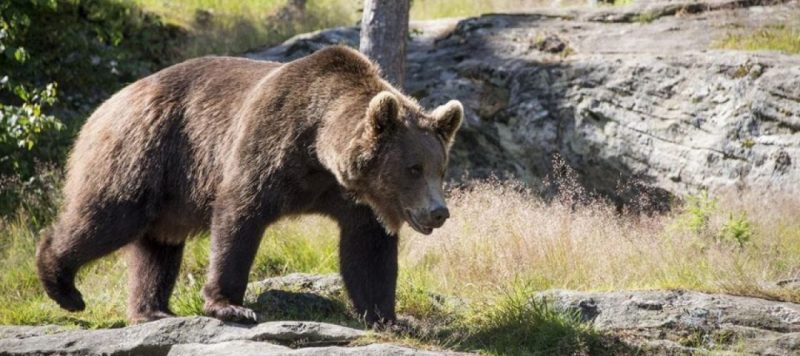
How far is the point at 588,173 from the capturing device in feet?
39.9

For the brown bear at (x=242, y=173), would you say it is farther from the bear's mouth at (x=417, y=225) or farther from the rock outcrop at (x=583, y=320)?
the rock outcrop at (x=583, y=320)

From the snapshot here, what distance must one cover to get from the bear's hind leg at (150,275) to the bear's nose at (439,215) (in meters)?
2.33

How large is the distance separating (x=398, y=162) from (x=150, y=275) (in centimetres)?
223

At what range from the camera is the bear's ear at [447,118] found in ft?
22.2

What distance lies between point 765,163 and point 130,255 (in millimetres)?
6480

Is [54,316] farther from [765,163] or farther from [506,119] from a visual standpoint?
[765,163]

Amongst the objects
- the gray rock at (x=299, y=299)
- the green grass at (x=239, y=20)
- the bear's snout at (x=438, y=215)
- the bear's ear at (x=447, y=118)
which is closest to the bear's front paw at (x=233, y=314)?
the gray rock at (x=299, y=299)

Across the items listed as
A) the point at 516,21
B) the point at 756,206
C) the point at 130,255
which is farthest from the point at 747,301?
the point at 516,21

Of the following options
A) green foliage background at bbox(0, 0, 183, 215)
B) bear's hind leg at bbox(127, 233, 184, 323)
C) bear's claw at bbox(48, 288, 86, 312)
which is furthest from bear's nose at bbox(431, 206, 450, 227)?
green foliage background at bbox(0, 0, 183, 215)

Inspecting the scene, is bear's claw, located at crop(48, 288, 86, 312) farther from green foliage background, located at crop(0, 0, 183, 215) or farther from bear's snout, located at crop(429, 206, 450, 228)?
green foliage background, located at crop(0, 0, 183, 215)

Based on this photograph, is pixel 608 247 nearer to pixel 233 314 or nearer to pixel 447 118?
pixel 447 118

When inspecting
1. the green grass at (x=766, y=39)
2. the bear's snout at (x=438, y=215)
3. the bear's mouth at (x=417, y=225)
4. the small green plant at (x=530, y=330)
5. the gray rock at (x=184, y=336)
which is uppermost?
the green grass at (x=766, y=39)

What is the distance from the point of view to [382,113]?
6.51m

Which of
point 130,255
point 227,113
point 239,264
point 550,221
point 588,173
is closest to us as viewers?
point 239,264
